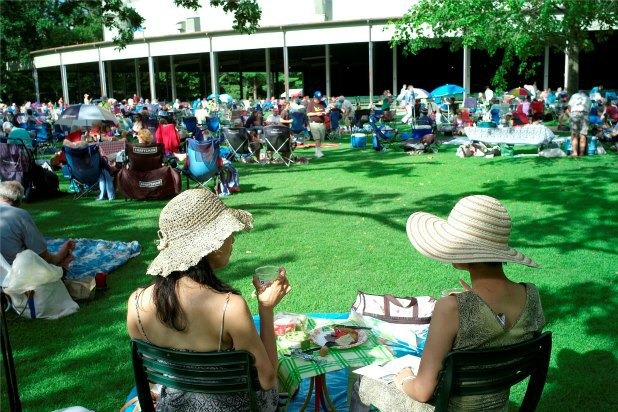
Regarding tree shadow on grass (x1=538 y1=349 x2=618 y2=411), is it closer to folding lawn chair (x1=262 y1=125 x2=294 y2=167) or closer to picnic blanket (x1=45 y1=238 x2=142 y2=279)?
picnic blanket (x1=45 y1=238 x2=142 y2=279)

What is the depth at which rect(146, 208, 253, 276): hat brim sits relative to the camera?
7.15ft

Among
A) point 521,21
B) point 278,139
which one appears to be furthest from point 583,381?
point 278,139

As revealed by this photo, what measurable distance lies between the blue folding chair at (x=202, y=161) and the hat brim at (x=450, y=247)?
7143mm

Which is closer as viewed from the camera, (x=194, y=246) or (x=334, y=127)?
(x=194, y=246)

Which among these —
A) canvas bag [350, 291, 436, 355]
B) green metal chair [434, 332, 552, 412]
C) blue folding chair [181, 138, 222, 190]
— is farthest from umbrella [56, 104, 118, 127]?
green metal chair [434, 332, 552, 412]

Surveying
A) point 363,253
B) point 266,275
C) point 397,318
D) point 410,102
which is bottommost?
point 363,253

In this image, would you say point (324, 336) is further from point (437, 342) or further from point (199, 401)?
point (437, 342)

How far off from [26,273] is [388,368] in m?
2.99

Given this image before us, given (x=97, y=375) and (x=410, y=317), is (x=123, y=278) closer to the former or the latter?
(x=97, y=375)

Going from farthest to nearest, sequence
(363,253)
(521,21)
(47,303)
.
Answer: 1. (521,21)
2. (363,253)
3. (47,303)

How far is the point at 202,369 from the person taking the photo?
6.86 ft

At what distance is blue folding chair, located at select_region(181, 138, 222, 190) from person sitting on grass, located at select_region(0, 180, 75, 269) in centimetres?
468

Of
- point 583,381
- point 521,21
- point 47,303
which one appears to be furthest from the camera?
point 521,21

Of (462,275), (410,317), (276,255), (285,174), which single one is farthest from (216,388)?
(285,174)
